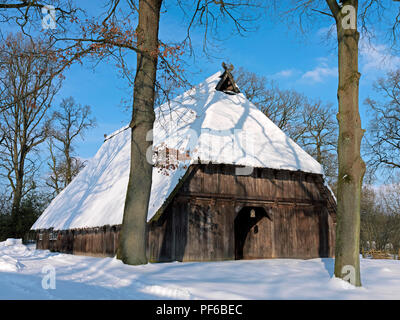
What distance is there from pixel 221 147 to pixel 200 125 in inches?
70.8

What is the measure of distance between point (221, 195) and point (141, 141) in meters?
5.75

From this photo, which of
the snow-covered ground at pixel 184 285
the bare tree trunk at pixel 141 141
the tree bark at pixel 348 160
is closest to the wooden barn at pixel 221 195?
the bare tree trunk at pixel 141 141

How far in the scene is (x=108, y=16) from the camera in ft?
37.6

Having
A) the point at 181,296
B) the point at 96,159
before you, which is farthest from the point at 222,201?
the point at 96,159

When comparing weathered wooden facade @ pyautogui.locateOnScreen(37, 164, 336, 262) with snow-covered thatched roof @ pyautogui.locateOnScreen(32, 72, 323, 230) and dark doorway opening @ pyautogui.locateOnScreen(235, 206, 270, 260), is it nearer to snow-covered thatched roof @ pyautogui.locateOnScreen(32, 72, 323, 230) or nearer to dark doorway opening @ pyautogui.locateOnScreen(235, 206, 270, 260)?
dark doorway opening @ pyautogui.locateOnScreen(235, 206, 270, 260)

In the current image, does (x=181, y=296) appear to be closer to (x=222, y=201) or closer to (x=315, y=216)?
(x=222, y=201)

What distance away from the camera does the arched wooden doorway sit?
1648 centimetres

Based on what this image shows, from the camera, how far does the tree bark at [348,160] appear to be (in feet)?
24.3

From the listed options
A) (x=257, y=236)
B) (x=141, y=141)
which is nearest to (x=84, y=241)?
(x=257, y=236)

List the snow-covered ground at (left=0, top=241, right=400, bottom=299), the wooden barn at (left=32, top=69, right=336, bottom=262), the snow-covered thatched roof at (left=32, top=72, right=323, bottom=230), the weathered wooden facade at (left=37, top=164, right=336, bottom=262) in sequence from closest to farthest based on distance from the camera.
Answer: the snow-covered ground at (left=0, top=241, right=400, bottom=299)
the weathered wooden facade at (left=37, top=164, right=336, bottom=262)
the wooden barn at (left=32, top=69, right=336, bottom=262)
the snow-covered thatched roof at (left=32, top=72, right=323, bottom=230)

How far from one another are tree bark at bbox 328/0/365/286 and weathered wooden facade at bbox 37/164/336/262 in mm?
7112

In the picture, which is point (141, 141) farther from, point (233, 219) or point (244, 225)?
point (244, 225)

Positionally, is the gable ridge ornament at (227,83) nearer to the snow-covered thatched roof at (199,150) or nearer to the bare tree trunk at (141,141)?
the snow-covered thatched roof at (199,150)

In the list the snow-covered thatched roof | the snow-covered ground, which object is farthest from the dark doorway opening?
the snow-covered ground
